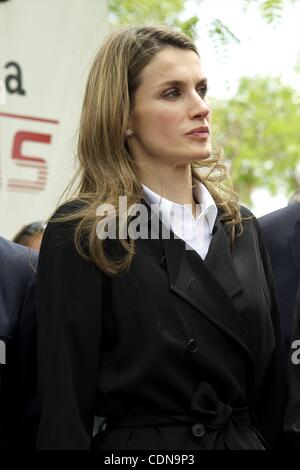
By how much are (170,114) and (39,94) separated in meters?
2.32

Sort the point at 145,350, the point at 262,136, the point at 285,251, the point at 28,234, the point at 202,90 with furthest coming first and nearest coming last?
the point at 262,136, the point at 28,234, the point at 285,251, the point at 202,90, the point at 145,350

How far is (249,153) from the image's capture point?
21.3m

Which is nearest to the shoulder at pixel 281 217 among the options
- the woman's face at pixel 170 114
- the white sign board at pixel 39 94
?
the woman's face at pixel 170 114

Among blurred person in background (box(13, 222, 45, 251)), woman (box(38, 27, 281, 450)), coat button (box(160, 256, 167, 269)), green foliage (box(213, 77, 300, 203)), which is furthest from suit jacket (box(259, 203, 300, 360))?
green foliage (box(213, 77, 300, 203))

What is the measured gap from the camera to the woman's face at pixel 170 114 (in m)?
2.99

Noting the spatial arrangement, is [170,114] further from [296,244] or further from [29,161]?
[29,161]

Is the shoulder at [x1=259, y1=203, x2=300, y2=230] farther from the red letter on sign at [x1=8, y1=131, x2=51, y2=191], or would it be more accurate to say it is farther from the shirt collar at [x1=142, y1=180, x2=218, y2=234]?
the red letter on sign at [x1=8, y1=131, x2=51, y2=191]

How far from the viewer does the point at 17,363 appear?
313cm

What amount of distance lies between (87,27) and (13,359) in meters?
2.58

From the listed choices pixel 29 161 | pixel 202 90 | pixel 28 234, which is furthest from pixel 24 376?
pixel 29 161

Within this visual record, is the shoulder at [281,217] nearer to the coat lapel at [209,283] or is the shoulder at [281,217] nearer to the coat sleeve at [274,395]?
the coat sleeve at [274,395]

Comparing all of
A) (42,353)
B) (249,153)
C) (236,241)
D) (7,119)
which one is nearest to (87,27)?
(7,119)

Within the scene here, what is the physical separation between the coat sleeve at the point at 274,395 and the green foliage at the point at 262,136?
15.6 metres

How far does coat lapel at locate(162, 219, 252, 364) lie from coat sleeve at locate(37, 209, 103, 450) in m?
0.24
